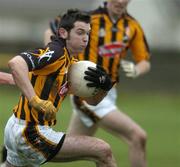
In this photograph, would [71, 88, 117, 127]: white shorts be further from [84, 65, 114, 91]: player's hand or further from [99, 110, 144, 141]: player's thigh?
[84, 65, 114, 91]: player's hand

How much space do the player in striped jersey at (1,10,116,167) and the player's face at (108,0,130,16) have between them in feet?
7.39

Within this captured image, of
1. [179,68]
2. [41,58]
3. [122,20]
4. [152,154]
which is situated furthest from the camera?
[179,68]

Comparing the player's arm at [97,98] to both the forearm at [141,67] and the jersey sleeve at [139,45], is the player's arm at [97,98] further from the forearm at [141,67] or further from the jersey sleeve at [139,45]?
→ the jersey sleeve at [139,45]

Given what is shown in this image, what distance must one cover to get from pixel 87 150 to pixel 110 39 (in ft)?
10.3

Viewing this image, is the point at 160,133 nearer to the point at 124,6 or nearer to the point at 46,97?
the point at 124,6

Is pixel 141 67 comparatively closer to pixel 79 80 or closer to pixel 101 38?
pixel 101 38

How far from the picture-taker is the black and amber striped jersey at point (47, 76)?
6961 millimetres

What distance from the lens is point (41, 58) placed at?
273 inches

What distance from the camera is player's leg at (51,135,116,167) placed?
718 centimetres

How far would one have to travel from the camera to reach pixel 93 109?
982 cm

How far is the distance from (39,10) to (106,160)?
1447 centimetres

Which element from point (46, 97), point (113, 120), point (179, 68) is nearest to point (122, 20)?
point (113, 120)

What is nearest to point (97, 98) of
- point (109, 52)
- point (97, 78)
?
point (97, 78)

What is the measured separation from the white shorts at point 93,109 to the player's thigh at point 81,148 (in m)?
2.46
